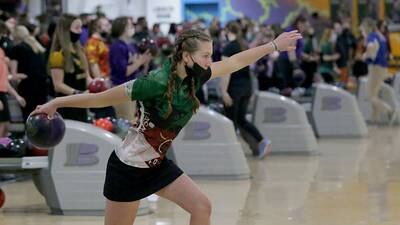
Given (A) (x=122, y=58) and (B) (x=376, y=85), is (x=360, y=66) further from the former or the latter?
(A) (x=122, y=58)

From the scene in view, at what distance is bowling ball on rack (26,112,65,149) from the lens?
6006 mm

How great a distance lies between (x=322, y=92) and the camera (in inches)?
573

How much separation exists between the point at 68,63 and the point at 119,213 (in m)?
4.13

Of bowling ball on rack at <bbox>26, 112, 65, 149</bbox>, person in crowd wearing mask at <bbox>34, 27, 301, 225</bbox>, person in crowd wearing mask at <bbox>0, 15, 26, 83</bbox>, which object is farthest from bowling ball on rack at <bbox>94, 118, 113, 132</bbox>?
person in crowd wearing mask at <bbox>34, 27, 301, 225</bbox>

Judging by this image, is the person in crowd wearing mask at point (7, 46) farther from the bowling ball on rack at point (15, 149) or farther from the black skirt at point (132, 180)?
the black skirt at point (132, 180)

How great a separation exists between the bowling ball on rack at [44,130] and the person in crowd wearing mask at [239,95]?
517cm

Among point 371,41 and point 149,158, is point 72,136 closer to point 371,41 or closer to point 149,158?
point 149,158

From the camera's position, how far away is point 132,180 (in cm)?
555

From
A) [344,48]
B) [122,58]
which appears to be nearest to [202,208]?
[122,58]

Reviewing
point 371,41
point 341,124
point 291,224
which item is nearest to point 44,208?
point 291,224

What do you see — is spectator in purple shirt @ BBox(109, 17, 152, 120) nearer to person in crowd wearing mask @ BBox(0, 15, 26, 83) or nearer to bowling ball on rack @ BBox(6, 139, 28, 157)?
person in crowd wearing mask @ BBox(0, 15, 26, 83)

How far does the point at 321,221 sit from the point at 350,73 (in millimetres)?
13382

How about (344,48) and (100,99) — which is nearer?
(100,99)

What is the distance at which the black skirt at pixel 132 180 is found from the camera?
5523 millimetres
